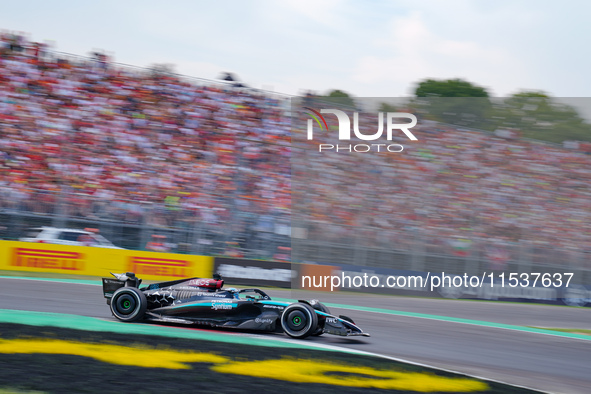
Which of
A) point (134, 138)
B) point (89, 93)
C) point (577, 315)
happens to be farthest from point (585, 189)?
point (89, 93)

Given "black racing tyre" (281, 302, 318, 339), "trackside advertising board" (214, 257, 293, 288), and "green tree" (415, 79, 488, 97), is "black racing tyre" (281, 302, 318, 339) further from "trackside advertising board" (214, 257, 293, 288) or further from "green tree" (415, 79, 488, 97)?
"green tree" (415, 79, 488, 97)

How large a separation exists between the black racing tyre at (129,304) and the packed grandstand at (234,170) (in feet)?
18.3

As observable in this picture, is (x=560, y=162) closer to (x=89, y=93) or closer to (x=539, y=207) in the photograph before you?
(x=539, y=207)

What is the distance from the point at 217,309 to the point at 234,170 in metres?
8.41

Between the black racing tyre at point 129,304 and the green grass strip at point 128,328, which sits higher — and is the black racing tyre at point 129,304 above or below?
above

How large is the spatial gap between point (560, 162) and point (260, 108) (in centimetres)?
812

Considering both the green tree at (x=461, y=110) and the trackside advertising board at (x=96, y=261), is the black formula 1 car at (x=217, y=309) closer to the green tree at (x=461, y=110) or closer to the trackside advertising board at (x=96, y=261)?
the trackside advertising board at (x=96, y=261)

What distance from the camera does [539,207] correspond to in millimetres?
12930

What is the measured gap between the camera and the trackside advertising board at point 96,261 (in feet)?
41.0

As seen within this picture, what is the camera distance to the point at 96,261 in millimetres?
13133

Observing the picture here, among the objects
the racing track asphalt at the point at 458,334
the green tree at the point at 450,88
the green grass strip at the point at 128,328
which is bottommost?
the racing track asphalt at the point at 458,334

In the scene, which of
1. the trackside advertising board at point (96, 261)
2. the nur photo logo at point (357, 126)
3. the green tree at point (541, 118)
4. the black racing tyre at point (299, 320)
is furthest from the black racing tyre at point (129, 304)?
the green tree at point (541, 118)

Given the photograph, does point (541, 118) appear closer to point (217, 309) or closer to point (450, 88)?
point (217, 309)

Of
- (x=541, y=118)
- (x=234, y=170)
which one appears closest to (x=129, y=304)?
(x=234, y=170)
